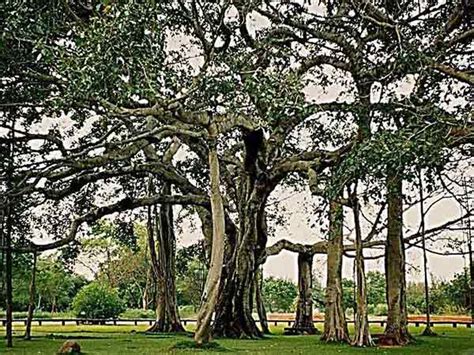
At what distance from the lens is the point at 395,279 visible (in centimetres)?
1585

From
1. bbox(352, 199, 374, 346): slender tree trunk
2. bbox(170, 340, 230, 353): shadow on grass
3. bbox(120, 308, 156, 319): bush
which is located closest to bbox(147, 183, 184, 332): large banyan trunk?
bbox(352, 199, 374, 346): slender tree trunk

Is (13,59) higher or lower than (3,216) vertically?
higher

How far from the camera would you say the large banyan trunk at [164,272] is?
2145 centimetres

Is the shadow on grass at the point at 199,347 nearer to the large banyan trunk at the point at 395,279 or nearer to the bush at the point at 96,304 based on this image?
the large banyan trunk at the point at 395,279

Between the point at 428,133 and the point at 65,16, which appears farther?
the point at 65,16

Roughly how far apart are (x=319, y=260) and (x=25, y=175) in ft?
→ 46.9

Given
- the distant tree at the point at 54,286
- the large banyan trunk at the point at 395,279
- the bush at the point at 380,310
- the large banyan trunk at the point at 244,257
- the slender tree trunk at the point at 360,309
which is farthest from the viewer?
the bush at the point at 380,310

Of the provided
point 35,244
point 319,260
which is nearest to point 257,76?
point 35,244

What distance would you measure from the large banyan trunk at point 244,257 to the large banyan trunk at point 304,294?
730cm

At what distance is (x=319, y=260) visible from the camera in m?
25.7

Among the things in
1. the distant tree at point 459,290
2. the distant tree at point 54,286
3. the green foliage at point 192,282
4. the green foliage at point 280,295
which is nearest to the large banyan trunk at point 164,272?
the green foliage at point 192,282

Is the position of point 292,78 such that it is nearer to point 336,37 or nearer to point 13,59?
point 336,37

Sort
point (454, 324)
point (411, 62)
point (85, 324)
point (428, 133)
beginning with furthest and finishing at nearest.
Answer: point (85, 324) < point (454, 324) < point (411, 62) < point (428, 133)

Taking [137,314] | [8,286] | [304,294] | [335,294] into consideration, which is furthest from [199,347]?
[137,314]
